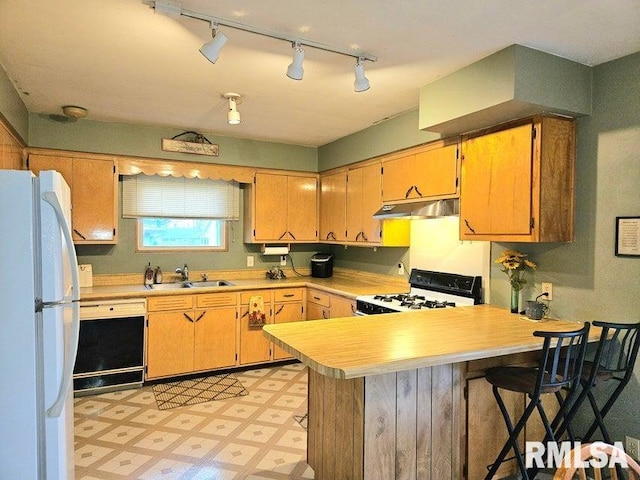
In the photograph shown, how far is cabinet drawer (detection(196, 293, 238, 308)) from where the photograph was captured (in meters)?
4.16

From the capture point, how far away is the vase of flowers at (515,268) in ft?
9.21

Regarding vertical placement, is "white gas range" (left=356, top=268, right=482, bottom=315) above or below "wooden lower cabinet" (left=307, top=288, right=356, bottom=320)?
above

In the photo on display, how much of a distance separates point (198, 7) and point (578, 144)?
2.38m

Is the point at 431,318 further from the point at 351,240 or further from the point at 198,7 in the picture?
the point at 198,7

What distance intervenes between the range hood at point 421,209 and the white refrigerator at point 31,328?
249 cm

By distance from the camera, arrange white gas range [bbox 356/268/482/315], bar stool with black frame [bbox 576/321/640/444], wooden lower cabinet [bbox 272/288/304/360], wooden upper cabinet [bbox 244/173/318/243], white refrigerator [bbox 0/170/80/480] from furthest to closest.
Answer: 1. wooden upper cabinet [bbox 244/173/318/243]
2. wooden lower cabinet [bbox 272/288/304/360]
3. white gas range [bbox 356/268/482/315]
4. bar stool with black frame [bbox 576/321/640/444]
5. white refrigerator [bbox 0/170/80/480]

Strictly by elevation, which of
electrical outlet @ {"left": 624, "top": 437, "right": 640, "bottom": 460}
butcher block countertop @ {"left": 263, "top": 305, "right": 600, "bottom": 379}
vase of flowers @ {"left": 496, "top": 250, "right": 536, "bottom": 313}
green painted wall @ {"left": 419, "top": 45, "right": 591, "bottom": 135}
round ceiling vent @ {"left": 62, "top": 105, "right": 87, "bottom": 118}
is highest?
round ceiling vent @ {"left": 62, "top": 105, "right": 87, "bottom": 118}

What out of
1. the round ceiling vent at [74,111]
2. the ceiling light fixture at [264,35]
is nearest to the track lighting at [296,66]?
the ceiling light fixture at [264,35]

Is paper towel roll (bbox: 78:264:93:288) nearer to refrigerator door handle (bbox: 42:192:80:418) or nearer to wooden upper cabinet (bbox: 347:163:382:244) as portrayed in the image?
refrigerator door handle (bbox: 42:192:80:418)

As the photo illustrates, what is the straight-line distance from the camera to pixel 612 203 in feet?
7.95

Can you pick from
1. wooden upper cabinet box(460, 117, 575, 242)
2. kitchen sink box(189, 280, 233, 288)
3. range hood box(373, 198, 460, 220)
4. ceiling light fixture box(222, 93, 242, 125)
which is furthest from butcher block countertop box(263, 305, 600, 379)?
kitchen sink box(189, 280, 233, 288)

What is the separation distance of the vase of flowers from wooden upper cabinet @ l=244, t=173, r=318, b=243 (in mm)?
2632

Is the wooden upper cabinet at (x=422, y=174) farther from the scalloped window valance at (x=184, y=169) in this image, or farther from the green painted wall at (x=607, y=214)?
the scalloped window valance at (x=184, y=169)

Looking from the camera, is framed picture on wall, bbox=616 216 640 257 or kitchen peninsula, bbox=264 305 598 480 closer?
kitchen peninsula, bbox=264 305 598 480
